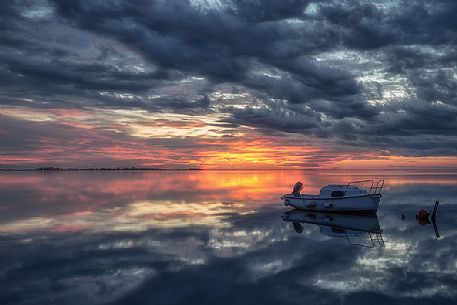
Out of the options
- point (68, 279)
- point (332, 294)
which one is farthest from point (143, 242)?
point (332, 294)

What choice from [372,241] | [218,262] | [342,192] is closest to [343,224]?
[342,192]

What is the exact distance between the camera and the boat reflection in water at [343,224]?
30.2m

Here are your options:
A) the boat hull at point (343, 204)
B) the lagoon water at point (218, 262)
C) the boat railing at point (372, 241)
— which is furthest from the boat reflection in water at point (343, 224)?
the boat hull at point (343, 204)

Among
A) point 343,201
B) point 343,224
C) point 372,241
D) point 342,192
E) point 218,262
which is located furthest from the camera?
point 342,192

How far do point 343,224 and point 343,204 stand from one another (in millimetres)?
6438

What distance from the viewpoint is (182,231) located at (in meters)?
31.6

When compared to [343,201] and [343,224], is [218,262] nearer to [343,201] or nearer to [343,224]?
[343,224]

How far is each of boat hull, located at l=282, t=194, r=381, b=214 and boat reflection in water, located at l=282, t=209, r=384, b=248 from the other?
59 cm

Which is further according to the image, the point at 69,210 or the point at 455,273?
the point at 69,210

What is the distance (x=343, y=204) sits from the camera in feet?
142

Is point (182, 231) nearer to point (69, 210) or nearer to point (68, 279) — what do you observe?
point (68, 279)

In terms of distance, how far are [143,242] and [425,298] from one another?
16.4 meters

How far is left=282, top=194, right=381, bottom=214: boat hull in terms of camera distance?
4231cm

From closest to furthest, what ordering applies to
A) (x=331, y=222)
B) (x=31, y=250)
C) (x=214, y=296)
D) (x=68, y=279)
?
(x=214, y=296)
(x=68, y=279)
(x=31, y=250)
(x=331, y=222)
